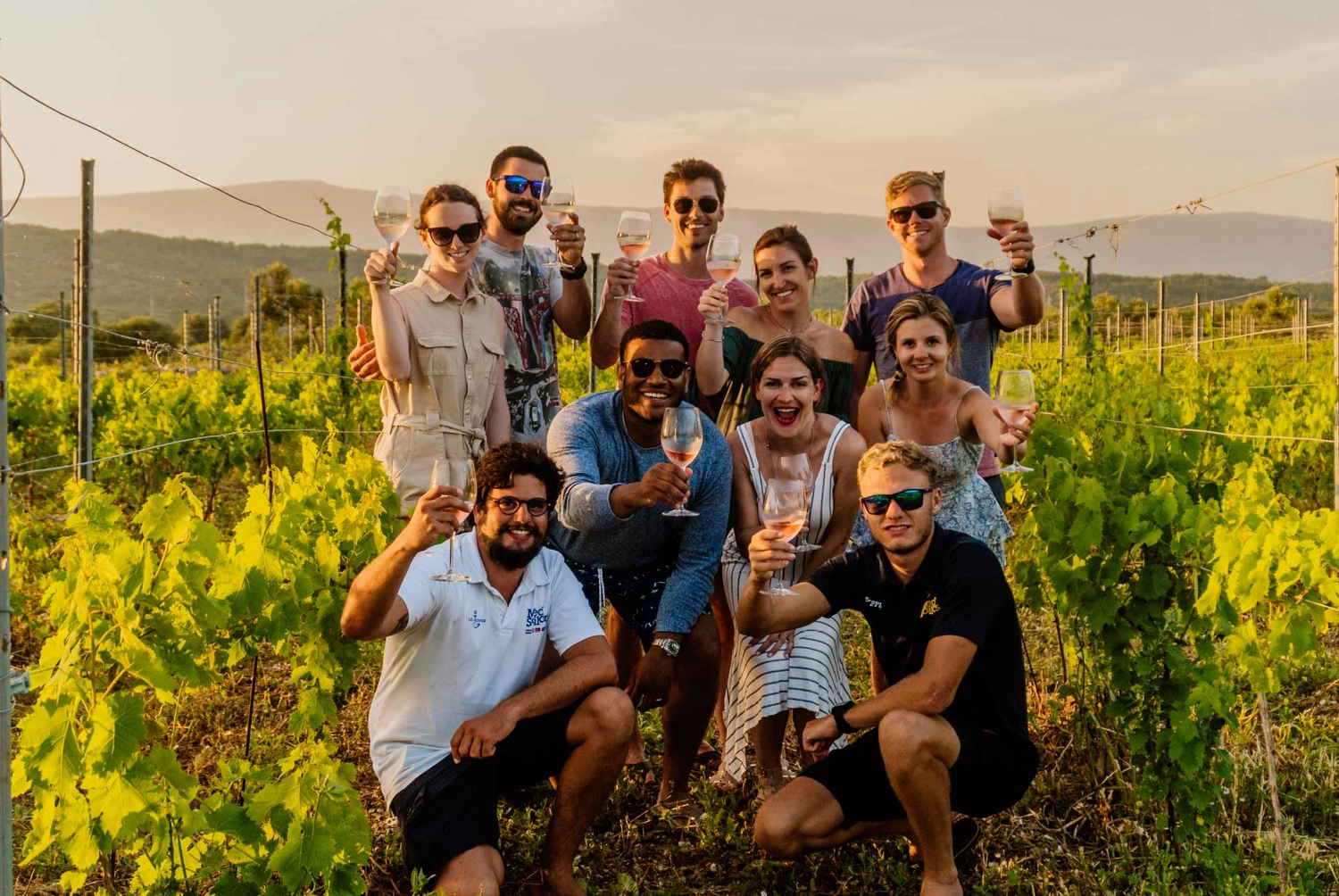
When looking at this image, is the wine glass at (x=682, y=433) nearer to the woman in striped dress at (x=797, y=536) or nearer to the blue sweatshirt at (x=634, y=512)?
the blue sweatshirt at (x=634, y=512)

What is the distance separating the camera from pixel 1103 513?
3352 mm

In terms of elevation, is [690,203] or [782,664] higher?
[690,203]

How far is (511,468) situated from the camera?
9.94 ft

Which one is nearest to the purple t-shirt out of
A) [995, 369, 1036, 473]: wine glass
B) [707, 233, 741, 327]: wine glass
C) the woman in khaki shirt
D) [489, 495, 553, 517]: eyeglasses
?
[707, 233, 741, 327]: wine glass

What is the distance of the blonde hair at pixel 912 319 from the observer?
354 centimetres

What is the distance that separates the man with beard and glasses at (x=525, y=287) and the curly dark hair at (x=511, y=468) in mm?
1070

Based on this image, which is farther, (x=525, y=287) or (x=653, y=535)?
(x=525, y=287)

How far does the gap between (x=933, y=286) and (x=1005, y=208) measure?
51 centimetres

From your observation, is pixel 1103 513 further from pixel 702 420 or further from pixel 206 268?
pixel 206 268

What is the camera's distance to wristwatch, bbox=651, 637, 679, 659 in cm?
346

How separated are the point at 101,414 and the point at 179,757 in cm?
765

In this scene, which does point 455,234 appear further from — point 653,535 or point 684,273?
point 653,535

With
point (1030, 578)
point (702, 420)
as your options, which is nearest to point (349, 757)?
point (702, 420)

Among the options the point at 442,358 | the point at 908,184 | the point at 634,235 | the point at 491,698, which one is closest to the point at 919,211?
the point at 908,184
